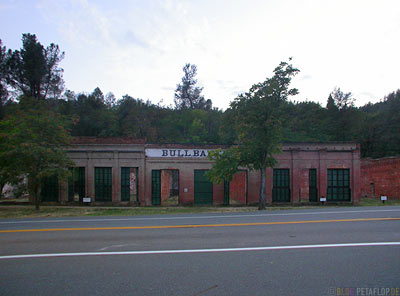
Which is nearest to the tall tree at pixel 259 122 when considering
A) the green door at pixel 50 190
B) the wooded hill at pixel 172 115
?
the green door at pixel 50 190

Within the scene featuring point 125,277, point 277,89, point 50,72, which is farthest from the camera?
point 50,72

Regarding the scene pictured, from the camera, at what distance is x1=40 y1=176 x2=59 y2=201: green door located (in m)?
26.7

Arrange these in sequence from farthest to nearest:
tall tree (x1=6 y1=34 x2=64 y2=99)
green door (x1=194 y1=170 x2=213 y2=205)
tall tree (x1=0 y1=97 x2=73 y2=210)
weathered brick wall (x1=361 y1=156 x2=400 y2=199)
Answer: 1. tall tree (x1=6 y1=34 x2=64 y2=99)
2. weathered brick wall (x1=361 y1=156 x2=400 y2=199)
3. green door (x1=194 y1=170 x2=213 y2=205)
4. tall tree (x1=0 y1=97 x2=73 y2=210)

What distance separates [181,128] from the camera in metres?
65.8

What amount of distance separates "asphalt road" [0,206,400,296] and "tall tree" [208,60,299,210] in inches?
383

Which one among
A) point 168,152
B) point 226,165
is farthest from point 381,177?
point 168,152

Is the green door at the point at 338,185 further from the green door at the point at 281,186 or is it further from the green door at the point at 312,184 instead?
the green door at the point at 281,186

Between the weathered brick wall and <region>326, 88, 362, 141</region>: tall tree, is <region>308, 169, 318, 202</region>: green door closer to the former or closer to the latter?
the weathered brick wall

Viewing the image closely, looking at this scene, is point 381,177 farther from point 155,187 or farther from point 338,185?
point 155,187

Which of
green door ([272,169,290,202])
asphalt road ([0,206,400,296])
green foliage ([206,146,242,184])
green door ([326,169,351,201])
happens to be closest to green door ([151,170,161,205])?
green foliage ([206,146,242,184])

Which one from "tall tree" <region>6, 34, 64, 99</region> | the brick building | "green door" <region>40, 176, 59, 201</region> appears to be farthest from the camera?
"tall tree" <region>6, 34, 64, 99</region>

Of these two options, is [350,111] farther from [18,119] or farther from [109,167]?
[18,119]

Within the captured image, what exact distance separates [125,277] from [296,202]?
23.1 metres

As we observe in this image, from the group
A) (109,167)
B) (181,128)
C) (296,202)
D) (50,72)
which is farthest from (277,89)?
(181,128)
